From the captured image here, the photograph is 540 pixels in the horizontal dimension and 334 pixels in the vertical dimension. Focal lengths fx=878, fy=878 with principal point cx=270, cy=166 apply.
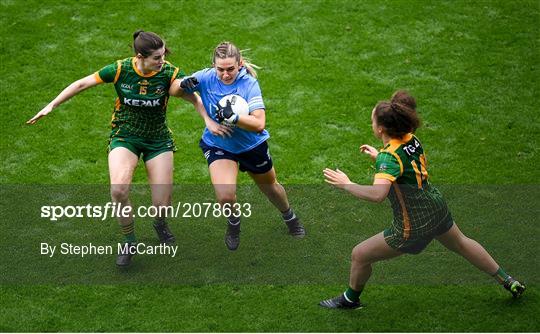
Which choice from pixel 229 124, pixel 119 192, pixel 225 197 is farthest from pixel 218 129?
pixel 119 192

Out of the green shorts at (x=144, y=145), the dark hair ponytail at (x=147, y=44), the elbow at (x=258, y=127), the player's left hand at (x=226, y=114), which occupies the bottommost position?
the green shorts at (x=144, y=145)

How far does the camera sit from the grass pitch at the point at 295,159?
7730 mm

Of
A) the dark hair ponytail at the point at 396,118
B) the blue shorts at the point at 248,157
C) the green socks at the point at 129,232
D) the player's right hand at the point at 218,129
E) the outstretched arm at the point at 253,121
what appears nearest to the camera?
the dark hair ponytail at the point at 396,118

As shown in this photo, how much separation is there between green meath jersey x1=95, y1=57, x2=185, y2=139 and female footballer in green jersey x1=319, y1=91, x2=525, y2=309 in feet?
6.43

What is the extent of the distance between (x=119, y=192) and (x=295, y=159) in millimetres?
2617

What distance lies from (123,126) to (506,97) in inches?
202

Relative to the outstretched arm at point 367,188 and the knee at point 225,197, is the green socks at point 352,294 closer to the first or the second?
the outstretched arm at point 367,188

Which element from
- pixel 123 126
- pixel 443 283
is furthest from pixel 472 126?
pixel 123 126

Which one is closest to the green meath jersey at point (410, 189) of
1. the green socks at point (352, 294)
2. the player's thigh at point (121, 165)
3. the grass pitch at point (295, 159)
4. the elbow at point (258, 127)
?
the green socks at point (352, 294)

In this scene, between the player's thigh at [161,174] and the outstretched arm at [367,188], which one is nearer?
the outstretched arm at [367,188]

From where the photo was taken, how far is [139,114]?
8.12 m

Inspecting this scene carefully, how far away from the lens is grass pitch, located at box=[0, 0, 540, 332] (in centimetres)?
773

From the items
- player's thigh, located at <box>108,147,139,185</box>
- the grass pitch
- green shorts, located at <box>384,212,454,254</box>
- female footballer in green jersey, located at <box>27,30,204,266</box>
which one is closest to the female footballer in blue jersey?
female footballer in green jersey, located at <box>27,30,204,266</box>

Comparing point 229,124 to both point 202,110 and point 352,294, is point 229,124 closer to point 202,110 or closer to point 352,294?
point 202,110
